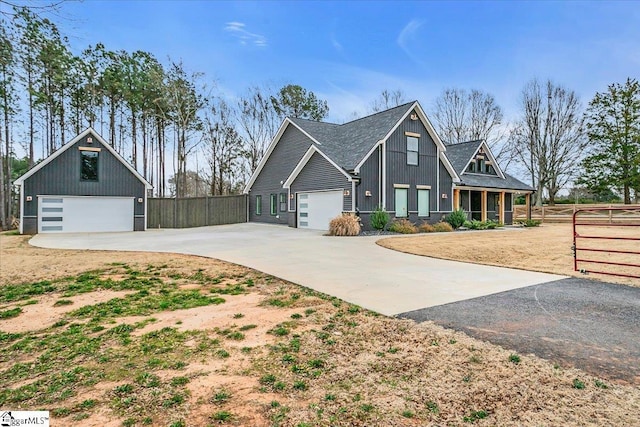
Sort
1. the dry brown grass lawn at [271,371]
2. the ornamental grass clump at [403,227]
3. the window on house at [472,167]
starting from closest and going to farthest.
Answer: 1. the dry brown grass lawn at [271,371]
2. the ornamental grass clump at [403,227]
3. the window on house at [472,167]

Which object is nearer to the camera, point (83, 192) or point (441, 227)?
point (83, 192)

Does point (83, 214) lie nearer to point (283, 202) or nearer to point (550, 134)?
point (283, 202)

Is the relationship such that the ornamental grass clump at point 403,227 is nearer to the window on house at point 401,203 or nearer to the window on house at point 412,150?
the window on house at point 401,203

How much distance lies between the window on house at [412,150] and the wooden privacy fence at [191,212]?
13031mm

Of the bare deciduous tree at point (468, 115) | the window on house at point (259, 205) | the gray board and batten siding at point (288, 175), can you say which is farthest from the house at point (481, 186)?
the window on house at point (259, 205)

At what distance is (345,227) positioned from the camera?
53.3 feet

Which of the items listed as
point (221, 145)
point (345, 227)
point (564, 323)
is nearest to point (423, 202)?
point (345, 227)

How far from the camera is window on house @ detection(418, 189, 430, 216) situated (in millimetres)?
20469

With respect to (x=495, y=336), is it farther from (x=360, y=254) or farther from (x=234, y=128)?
(x=234, y=128)

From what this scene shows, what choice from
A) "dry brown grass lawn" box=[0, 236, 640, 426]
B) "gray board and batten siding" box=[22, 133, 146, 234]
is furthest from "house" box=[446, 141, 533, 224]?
"dry brown grass lawn" box=[0, 236, 640, 426]

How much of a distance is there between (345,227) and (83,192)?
14.3m

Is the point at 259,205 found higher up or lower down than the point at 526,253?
higher up

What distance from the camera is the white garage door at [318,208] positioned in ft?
62.3

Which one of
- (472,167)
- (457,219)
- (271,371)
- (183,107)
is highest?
(183,107)
